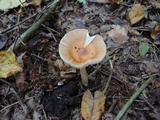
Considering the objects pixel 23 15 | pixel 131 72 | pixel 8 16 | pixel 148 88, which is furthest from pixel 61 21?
pixel 148 88

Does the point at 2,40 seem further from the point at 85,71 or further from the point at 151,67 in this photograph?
the point at 151,67

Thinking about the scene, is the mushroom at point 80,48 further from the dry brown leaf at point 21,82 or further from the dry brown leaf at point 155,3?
the dry brown leaf at point 155,3

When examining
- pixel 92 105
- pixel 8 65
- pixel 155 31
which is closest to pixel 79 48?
pixel 92 105

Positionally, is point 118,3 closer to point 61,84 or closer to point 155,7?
point 155,7

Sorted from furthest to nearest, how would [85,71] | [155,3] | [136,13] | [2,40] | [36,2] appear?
[36,2], [155,3], [136,13], [2,40], [85,71]

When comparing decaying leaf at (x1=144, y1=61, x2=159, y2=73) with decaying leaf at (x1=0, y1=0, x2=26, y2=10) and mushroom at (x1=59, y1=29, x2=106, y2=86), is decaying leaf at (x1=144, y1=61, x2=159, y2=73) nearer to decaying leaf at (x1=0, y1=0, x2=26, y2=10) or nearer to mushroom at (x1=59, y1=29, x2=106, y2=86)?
mushroom at (x1=59, y1=29, x2=106, y2=86)

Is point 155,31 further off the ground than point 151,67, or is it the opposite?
point 155,31

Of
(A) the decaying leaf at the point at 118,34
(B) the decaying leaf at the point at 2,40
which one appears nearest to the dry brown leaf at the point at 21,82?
(B) the decaying leaf at the point at 2,40
